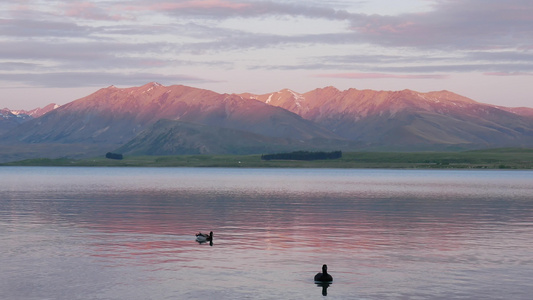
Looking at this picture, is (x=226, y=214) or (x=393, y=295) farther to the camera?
(x=226, y=214)

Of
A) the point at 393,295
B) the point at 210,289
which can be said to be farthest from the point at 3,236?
the point at 393,295

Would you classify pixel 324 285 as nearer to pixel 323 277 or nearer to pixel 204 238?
pixel 323 277

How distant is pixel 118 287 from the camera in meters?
43.1

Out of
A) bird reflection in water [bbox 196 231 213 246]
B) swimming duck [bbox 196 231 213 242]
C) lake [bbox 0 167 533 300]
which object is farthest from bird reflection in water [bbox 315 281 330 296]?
swimming duck [bbox 196 231 213 242]

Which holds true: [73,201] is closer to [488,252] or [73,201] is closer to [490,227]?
[490,227]

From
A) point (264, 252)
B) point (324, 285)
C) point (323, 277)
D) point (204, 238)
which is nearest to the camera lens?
point (324, 285)

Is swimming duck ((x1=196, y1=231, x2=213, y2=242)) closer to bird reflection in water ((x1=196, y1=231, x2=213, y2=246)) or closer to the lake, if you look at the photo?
bird reflection in water ((x1=196, y1=231, x2=213, y2=246))

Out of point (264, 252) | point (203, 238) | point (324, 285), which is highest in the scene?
point (203, 238)

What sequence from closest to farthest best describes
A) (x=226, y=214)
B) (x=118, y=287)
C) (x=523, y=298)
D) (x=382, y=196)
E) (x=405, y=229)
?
(x=523, y=298) → (x=118, y=287) → (x=405, y=229) → (x=226, y=214) → (x=382, y=196)

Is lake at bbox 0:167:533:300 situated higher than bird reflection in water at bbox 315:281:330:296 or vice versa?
lake at bbox 0:167:533:300

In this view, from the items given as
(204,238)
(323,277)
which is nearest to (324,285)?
(323,277)

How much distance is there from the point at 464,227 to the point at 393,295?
125 feet

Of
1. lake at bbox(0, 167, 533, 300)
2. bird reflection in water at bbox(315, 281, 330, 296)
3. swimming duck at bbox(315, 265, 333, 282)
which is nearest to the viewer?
bird reflection in water at bbox(315, 281, 330, 296)

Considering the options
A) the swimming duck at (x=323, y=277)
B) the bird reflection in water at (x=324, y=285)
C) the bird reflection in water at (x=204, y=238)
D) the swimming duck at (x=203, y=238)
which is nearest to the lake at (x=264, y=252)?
the bird reflection in water at (x=324, y=285)
